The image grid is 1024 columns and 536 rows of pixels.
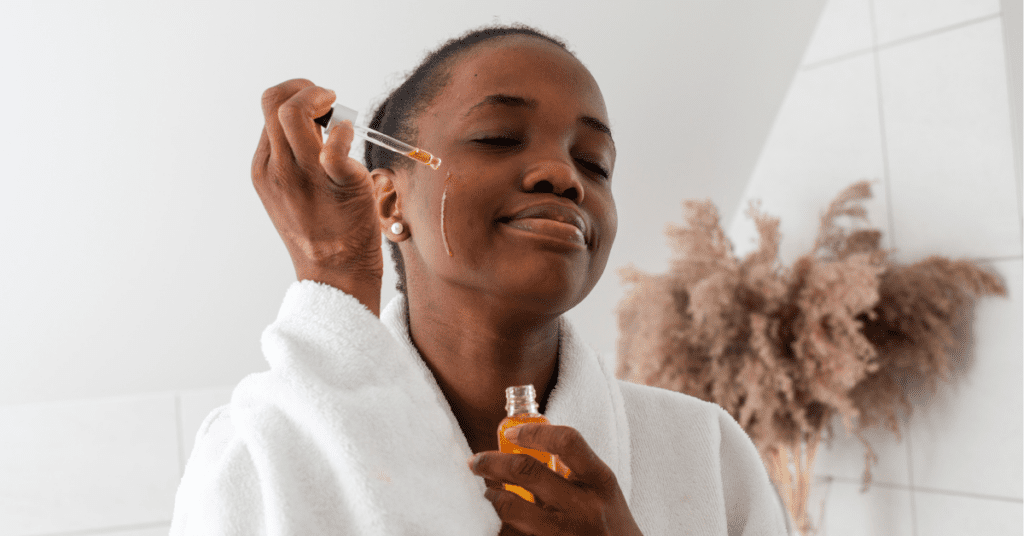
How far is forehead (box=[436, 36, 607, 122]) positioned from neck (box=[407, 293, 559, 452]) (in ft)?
0.62

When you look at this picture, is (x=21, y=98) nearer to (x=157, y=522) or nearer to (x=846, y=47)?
(x=157, y=522)

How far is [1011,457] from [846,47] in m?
0.92

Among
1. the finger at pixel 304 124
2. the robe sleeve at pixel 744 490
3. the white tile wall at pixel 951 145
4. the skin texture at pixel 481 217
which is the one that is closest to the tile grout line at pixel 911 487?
the white tile wall at pixel 951 145

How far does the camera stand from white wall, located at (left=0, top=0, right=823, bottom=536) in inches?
52.5

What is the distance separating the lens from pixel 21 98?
131 cm

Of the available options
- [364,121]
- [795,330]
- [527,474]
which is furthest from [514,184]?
[795,330]

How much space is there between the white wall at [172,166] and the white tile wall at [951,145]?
28 cm

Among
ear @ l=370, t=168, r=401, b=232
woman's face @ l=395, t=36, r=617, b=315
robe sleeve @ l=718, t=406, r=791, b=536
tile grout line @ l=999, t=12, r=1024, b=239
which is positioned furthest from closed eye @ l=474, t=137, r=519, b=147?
tile grout line @ l=999, t=12, r=1024, b=239

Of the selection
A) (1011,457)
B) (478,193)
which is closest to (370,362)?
(478,193)

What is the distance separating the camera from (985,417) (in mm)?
1588

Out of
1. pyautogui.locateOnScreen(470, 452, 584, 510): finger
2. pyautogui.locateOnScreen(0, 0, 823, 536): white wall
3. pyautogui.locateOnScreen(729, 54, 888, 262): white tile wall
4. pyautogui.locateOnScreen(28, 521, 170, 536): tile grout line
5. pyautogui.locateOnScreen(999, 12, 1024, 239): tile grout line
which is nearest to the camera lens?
pyautogui.locateOnScreen(470, 452, 584, 510): finger

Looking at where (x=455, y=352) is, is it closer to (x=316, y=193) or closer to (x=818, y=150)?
(x=316, y=193)

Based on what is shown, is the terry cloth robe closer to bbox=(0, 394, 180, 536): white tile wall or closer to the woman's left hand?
the woman's left hand

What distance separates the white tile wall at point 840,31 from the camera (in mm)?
1742
